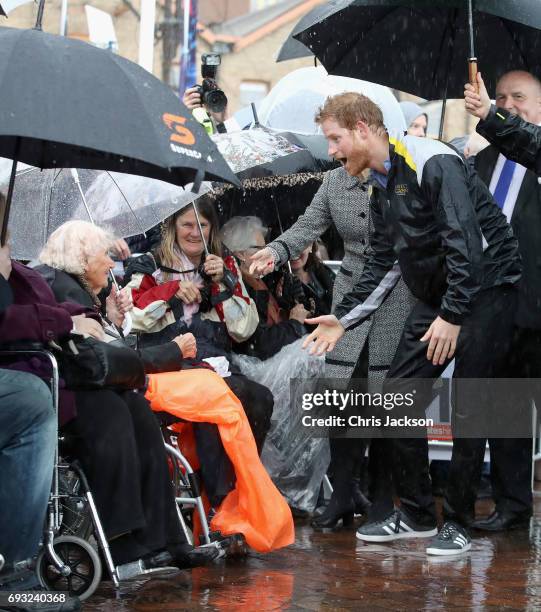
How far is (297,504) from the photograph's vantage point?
7.97 m

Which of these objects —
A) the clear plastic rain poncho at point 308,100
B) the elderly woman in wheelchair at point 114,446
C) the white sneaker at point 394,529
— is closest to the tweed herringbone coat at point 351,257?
the white sneaker at point 394,529

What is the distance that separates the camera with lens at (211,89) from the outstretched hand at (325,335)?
230 centimetres

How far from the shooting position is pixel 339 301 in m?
7.65

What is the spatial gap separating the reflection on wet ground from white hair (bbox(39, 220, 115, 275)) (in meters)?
1.56

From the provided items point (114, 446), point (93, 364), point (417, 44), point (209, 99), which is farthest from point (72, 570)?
point (209, 99)

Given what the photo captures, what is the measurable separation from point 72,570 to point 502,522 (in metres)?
2.74

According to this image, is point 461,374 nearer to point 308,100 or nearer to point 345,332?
point 345,332

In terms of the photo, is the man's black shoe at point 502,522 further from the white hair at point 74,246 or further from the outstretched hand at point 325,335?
the white hair at point 74,246

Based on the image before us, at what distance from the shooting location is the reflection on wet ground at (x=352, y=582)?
Answer: 5.50m

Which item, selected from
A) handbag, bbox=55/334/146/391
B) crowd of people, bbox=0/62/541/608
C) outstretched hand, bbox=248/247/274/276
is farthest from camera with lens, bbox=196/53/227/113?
handbag, bbox=55/334/146/391

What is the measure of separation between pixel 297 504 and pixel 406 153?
233cm

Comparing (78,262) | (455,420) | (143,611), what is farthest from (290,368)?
(143,611)

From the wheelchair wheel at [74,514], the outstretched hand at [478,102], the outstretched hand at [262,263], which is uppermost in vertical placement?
the outstretched hand at [478,102]

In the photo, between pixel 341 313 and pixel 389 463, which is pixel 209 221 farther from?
pixel 389 463
